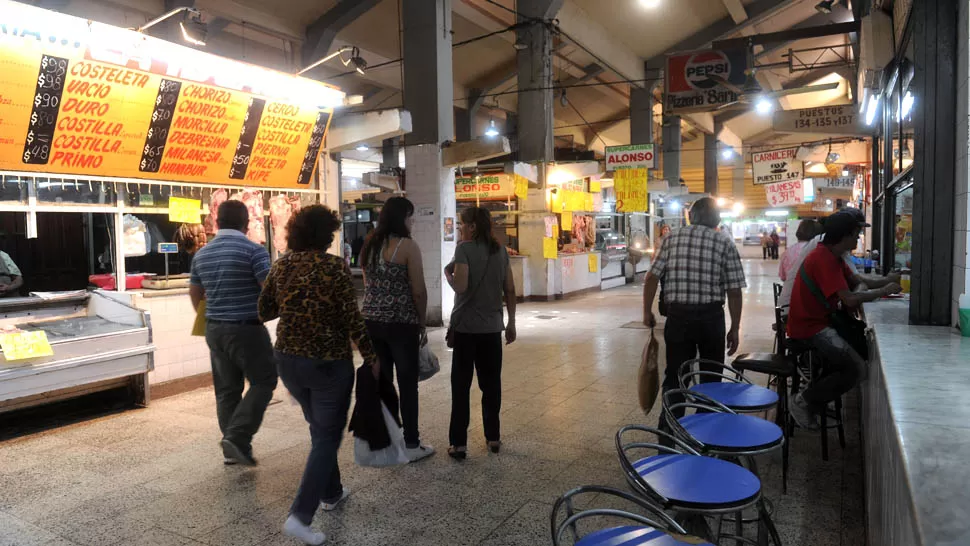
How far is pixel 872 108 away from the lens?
26.3 ft

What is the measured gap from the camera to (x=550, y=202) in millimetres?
14656

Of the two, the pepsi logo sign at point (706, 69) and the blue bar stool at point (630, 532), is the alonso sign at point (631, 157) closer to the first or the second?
the pepsi logo sign at point (706, 69)

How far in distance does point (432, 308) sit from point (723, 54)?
6171 millimetres

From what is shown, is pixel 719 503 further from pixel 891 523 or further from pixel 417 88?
pixel 417 88

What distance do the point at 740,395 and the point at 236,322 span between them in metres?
3.09

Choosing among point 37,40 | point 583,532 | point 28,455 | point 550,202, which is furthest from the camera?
point 550,202

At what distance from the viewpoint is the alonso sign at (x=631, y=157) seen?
49.0 ft

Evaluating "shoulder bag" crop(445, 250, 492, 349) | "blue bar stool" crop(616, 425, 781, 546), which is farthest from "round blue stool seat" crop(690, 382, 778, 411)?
"shoulder bag" crop(445, 250, 492, 349)

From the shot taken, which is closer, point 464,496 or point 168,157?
point 464,496

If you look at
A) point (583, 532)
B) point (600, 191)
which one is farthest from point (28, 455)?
point (600, 191)

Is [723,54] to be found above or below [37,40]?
above

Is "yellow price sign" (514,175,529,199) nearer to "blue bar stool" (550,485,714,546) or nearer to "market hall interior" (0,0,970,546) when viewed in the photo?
"market hall interior" (0,0,970,546)

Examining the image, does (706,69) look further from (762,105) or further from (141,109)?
(141,109)

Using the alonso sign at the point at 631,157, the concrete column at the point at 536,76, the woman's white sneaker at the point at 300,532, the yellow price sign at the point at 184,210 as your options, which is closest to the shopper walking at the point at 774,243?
the alonso sign at the point at 631,157
